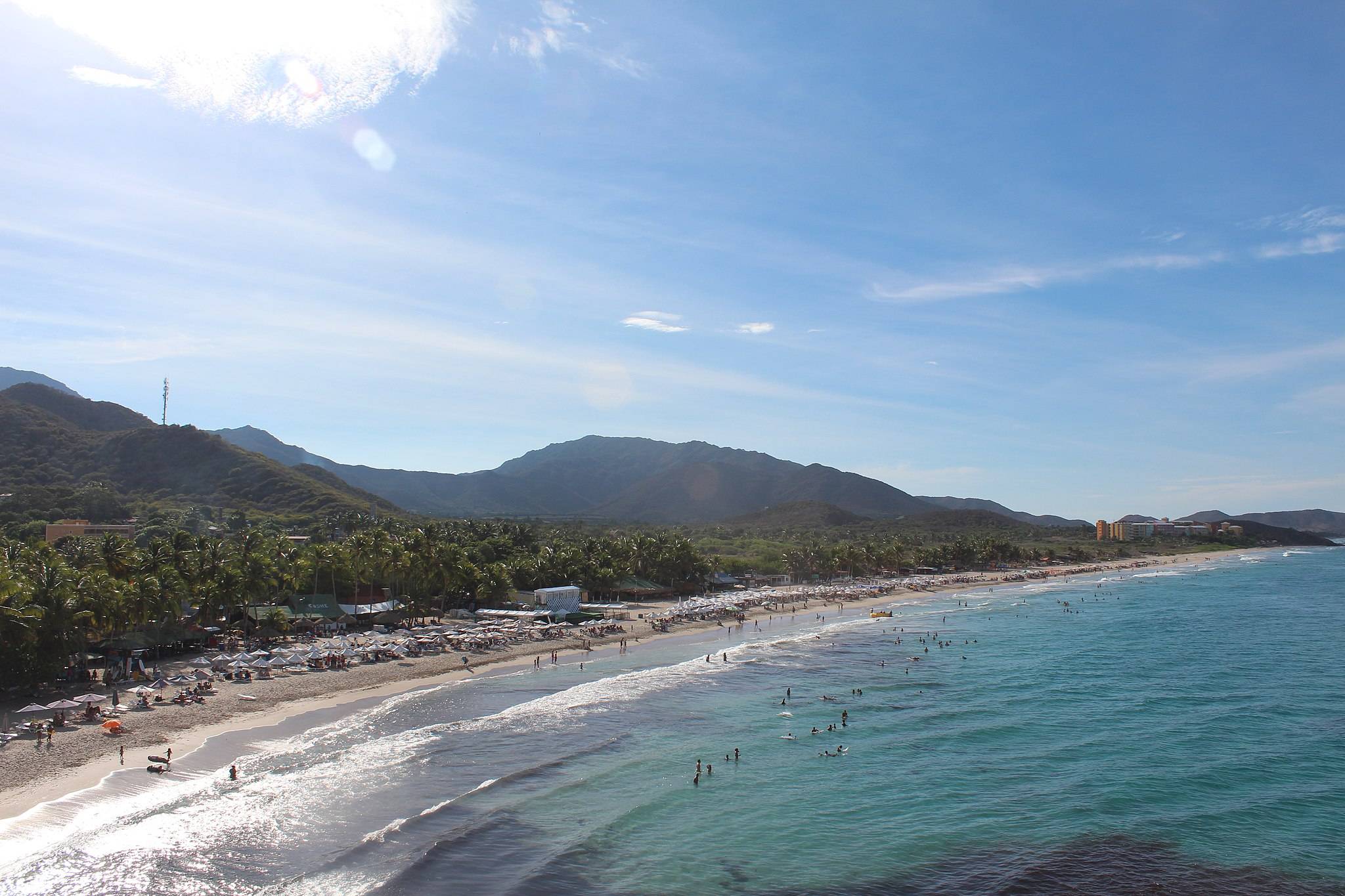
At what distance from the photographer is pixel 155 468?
15038cm

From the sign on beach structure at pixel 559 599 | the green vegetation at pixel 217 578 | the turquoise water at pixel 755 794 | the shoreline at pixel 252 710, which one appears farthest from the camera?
the sign on beach structure at pixel 559 599

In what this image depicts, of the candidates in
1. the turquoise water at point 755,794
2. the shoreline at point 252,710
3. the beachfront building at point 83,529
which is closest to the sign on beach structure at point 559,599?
the shoreline at point 252,710

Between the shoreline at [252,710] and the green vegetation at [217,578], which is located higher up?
the green vegetation at [217,578]

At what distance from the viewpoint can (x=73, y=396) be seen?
19812 centimetres

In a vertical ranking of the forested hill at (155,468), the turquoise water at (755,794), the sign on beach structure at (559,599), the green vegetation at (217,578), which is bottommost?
the turquoise water at (755,794)

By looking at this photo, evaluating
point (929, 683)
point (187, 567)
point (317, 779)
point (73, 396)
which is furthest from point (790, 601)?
point (73, 396)

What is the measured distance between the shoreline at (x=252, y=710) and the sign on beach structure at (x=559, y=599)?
16.7 ft

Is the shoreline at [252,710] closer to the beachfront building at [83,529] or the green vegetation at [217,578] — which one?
the green vegetation at [217,578]

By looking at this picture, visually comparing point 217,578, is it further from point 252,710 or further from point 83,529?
point 83,529

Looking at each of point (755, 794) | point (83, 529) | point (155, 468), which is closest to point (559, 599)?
point (755, 794)

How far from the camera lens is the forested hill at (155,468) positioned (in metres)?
137

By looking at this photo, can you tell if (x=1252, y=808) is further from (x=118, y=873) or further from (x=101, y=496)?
(x=101, y=496)

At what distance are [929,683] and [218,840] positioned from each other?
119 feet

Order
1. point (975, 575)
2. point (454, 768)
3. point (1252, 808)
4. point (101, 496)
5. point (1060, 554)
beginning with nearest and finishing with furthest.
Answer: point (1252, 808)
point (454, 768)
point (101, 496)
point (975, 575)
point (1060, 554)
